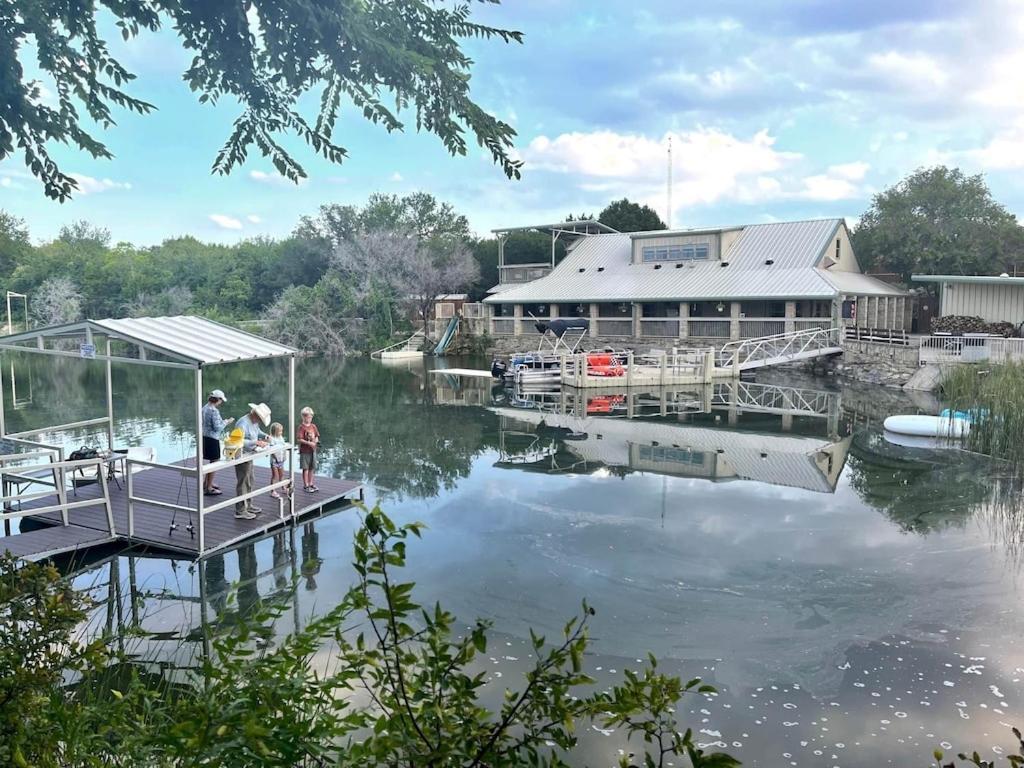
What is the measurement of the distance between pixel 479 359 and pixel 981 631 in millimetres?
31369

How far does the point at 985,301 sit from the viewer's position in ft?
95.6

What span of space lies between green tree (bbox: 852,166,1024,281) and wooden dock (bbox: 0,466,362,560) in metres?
35.9

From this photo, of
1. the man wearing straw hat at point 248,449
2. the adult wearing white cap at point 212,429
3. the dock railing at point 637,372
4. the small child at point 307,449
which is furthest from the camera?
the dock railing at point 637,372

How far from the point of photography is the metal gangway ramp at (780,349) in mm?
29000

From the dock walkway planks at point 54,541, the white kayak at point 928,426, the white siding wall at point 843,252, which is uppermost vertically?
the white siding wall at point 843,252

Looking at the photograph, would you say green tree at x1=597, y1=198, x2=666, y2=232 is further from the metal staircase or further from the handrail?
the handrail

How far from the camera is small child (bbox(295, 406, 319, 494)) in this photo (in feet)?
36.1

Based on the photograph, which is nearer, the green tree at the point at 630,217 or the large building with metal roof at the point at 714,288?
the large building with metal roof at the point at 714,288

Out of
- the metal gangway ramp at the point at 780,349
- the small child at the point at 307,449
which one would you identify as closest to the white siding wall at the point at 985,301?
the metal gangway ramp at the point at 780,349

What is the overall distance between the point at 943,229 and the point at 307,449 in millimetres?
37734

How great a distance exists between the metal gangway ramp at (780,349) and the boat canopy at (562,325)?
6.39 meters

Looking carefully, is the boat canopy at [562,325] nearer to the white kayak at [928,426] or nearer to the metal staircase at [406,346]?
the metal staircase at [406,346]

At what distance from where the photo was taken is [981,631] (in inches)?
282

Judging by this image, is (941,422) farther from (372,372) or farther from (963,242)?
(963,242)
